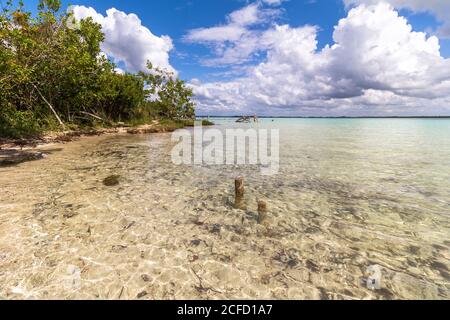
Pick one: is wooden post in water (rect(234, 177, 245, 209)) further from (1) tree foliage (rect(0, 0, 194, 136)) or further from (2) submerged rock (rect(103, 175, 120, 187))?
(1) tree foliage (rect(0, 0, 194, 136))

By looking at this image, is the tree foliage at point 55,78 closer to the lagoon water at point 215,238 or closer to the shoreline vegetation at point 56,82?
the shoreline vegetation at point 56,82

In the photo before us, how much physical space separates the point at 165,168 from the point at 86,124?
24.9 m

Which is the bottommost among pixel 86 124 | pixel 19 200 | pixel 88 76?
pixel 19 200

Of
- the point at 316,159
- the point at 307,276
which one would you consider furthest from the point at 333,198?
the point at 316,159

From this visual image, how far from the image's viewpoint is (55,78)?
2386cm

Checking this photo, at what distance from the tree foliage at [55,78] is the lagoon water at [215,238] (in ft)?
29.1

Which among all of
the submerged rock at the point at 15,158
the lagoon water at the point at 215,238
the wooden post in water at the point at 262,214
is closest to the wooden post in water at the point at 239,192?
the lagoon water at the point at 215,238

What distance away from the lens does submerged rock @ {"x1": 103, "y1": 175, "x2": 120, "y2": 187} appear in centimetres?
1007

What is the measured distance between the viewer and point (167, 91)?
179 feet

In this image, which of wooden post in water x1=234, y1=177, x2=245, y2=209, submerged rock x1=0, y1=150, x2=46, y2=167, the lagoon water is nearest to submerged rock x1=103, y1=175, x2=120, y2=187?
the lagoon water

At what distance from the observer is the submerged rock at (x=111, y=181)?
10.1m

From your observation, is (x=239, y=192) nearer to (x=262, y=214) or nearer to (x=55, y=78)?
(x=262, y=214)

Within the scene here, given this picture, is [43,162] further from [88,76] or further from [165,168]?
[88,76]

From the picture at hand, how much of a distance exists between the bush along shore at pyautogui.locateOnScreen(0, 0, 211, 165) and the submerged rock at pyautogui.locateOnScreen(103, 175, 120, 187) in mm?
6887
